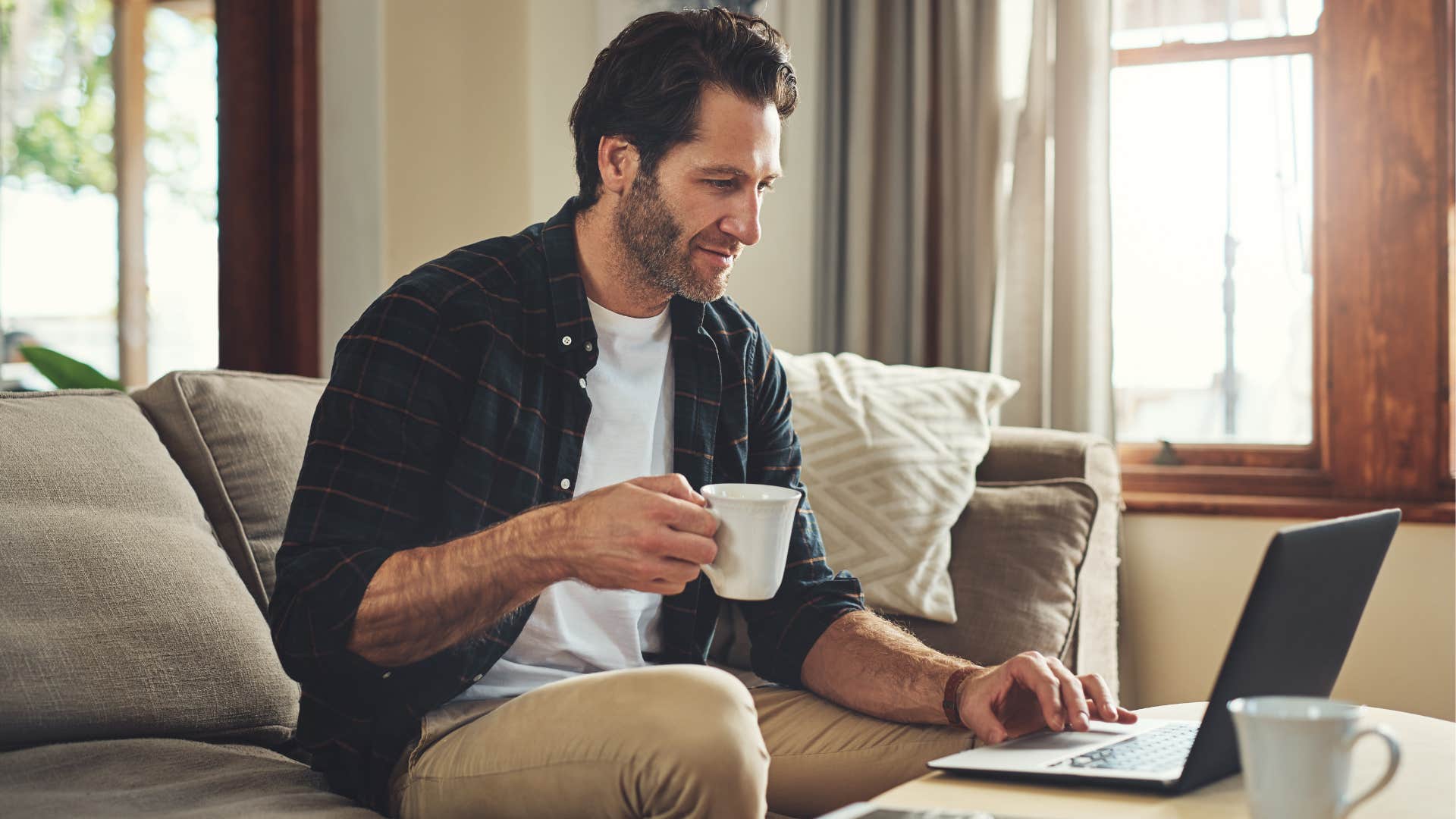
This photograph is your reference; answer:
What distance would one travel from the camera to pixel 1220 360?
2803 mm

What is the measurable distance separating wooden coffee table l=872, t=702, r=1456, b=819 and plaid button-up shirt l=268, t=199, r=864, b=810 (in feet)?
1.67

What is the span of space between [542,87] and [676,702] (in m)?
2.02

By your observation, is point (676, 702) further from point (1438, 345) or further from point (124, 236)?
point (124, 236)

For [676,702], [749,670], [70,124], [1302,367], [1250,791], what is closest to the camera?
[1250,791]

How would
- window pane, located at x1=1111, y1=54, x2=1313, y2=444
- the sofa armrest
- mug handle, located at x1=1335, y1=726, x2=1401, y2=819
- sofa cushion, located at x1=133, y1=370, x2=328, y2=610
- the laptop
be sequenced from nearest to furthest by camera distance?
1. mug handle, located at x1=1335, y1=726, x2=1401, y2=819
2. the laptop
3. sofa cushion, located at x1=133, y1=370, x2=328, y2=610
4. the sofa armrest
5. window pane, located at x1=1111, y1=54, x2=1313, y2=444

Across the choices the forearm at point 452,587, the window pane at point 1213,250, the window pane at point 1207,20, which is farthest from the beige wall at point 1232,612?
the forearm at point 452,587

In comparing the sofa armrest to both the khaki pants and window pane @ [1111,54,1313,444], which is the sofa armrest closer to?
window pane @ [1111,54,1313,444]

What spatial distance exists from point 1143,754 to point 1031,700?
0.22 m

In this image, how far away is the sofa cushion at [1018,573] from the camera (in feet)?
6.38

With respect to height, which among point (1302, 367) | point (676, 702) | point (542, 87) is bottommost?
point (676, 702)

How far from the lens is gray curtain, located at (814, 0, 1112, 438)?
106 inches

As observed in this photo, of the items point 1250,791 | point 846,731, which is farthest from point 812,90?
point 1250,791

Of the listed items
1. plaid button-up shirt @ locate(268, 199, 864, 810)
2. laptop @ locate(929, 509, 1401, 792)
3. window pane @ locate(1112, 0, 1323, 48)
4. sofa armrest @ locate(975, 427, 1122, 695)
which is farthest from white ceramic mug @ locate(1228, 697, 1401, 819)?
window pane @ locate(1112, 0, 1323, 48)

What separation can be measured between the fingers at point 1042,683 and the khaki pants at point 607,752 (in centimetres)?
15
